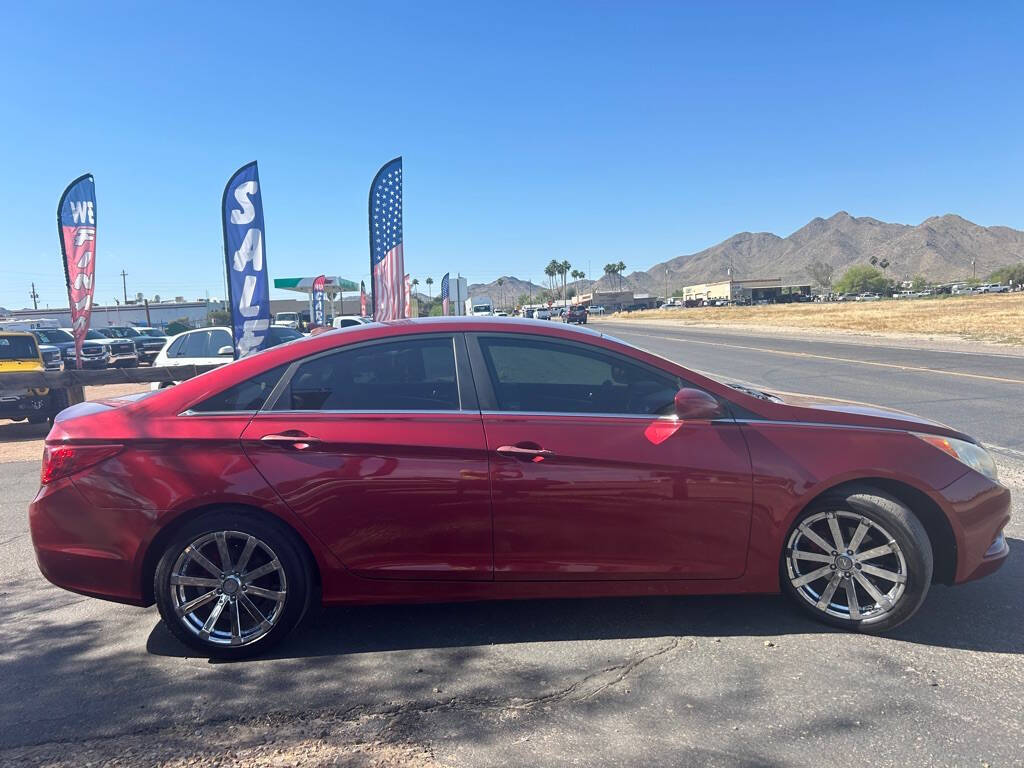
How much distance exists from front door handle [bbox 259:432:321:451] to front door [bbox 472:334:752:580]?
2.86 feet

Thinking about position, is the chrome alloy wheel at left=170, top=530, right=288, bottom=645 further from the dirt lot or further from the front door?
the dirt lot

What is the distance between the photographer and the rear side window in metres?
3.63

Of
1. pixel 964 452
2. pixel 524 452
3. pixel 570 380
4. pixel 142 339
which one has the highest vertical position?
pixel 142 339

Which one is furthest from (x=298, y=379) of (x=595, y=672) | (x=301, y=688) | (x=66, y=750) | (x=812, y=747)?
(x=812, y=747)

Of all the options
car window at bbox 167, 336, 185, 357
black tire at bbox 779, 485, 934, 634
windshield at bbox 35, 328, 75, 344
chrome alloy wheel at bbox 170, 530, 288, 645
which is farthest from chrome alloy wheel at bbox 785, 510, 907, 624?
windshield at bbox 35, 328, 75, 344

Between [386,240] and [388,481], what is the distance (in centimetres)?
1341

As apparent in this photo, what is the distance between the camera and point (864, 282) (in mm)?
133625

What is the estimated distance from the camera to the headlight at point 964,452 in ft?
11.9

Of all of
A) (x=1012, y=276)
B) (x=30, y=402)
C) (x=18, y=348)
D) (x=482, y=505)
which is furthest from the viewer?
(x=1012, y=276)

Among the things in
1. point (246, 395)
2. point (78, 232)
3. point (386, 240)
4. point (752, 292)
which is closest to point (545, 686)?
point (246, 395)

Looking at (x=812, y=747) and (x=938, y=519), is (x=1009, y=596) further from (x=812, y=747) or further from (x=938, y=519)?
(x=812, y=747)

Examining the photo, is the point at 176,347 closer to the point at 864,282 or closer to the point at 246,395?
the point at 246,395

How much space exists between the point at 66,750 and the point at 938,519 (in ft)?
13.4

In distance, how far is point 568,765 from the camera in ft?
8.67
